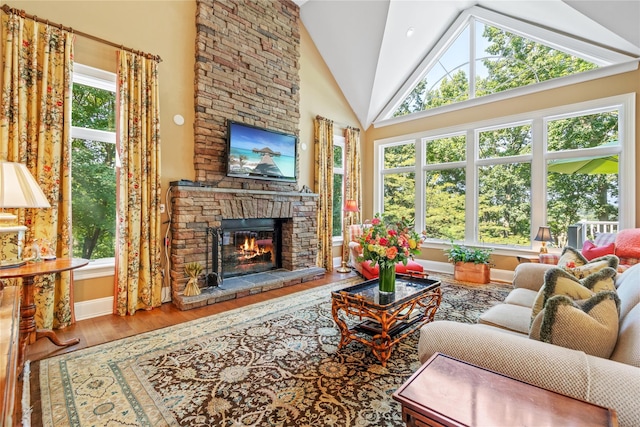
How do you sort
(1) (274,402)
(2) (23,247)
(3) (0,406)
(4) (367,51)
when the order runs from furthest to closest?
(4) (367,51)
(2) (23,247)
(1) (274,402)
(3) (0,406)

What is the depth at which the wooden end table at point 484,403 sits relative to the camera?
87 cm

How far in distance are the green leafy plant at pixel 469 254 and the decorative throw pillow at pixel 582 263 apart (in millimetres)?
2237

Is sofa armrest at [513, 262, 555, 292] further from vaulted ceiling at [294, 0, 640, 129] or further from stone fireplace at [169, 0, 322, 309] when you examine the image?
vaulted ceiling at [294, 0, 640, 129]

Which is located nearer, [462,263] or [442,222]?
[462,263]

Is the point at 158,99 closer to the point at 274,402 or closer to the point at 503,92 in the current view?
the point at 274,402

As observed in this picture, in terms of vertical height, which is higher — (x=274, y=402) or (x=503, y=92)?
(x=503, y=92)

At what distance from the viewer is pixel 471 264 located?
4.82 m

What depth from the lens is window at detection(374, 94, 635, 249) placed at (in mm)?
4160

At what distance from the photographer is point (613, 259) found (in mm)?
2041

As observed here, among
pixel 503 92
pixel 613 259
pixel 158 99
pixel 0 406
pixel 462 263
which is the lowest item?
pixel 462 263

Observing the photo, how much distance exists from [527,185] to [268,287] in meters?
4.38

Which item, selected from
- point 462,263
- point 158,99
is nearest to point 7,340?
Result: point 158,99

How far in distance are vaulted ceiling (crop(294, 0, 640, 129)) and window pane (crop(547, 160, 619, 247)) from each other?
165cm

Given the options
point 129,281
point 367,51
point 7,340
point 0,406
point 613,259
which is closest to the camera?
point 0,406
